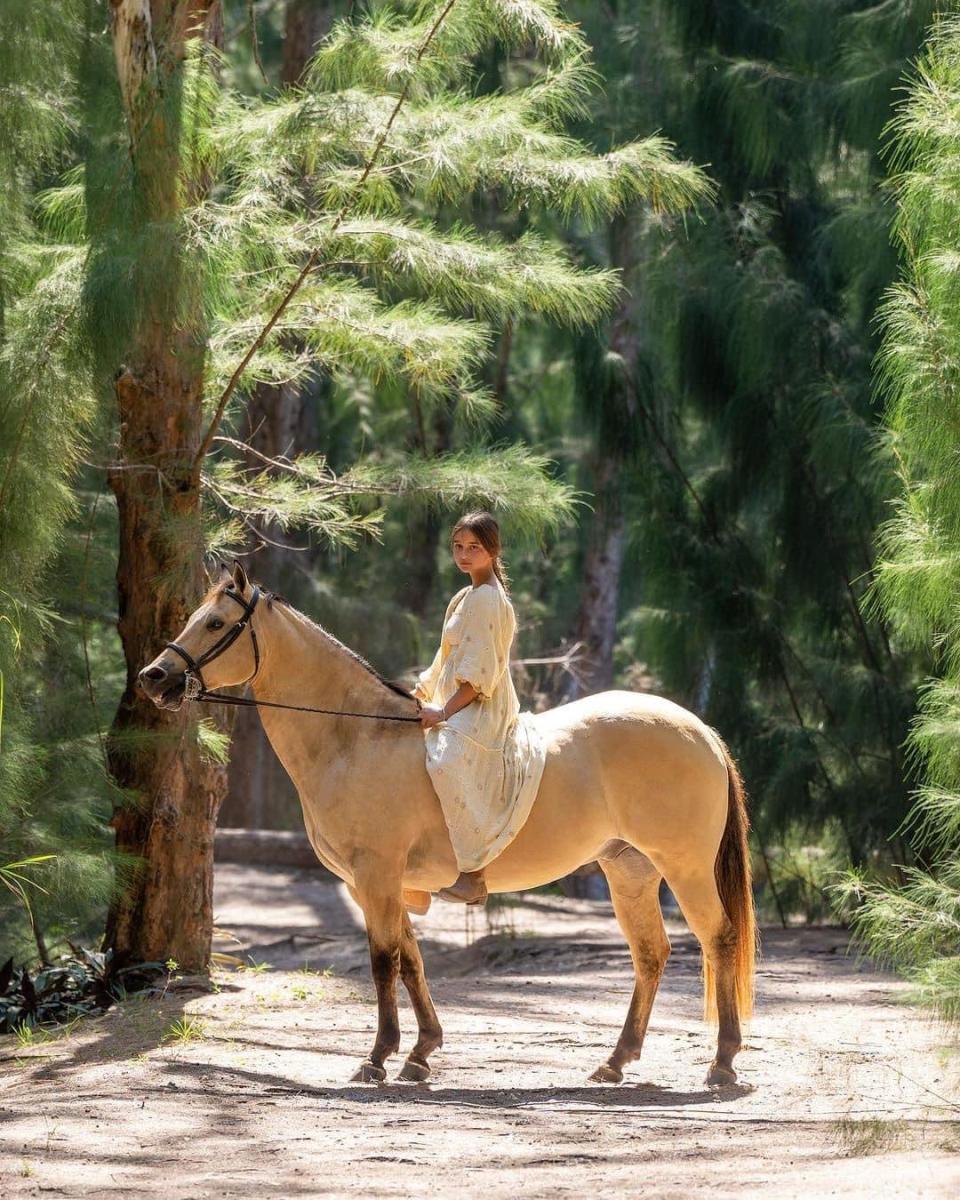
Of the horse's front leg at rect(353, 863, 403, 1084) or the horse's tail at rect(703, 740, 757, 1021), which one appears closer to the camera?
the horse's front leg at rect(353, 863, 403, 1084)

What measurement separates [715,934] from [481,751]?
38.7 inches

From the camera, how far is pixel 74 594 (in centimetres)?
725

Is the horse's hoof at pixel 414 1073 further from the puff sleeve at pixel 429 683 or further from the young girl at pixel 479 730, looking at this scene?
the puff sleeve at pixel 429 683

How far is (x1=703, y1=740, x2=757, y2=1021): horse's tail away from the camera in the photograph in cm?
482

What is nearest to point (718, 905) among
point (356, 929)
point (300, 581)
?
point (356, 929)

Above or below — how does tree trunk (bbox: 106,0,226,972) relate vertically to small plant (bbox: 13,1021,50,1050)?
above

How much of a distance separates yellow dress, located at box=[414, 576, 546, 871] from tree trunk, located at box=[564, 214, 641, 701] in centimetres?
355

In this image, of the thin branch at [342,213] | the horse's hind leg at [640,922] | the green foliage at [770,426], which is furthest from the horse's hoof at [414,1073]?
the green foliage at [770,426]

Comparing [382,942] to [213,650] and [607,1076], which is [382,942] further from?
[213,650]

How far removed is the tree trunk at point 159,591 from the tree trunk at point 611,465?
264 centimetres

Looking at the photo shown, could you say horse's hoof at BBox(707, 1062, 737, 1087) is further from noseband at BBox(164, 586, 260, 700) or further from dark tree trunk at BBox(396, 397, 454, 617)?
dark tree trunk at BBox(396, 397, 454, 617)

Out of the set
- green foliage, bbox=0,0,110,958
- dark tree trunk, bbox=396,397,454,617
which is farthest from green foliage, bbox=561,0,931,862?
green foliage, bbox=0,0,110,958

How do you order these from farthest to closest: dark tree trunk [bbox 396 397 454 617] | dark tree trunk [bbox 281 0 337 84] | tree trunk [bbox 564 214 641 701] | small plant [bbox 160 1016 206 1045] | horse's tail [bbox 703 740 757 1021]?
1. dark tree trunk [bbox 396 397 454 617]
2. dark tree trunk [bbox 281 0 337 84]
3. tree trunk [bbox 564 214 641 701]
4. small plant [bbox 160 1016 206 1045]
5. horse's tail [bbox 703 740 757 1021]

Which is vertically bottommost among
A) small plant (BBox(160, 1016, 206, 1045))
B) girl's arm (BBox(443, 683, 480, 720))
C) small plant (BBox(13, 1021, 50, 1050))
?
small plant (BBox(13, 1021, 50, 1050))
